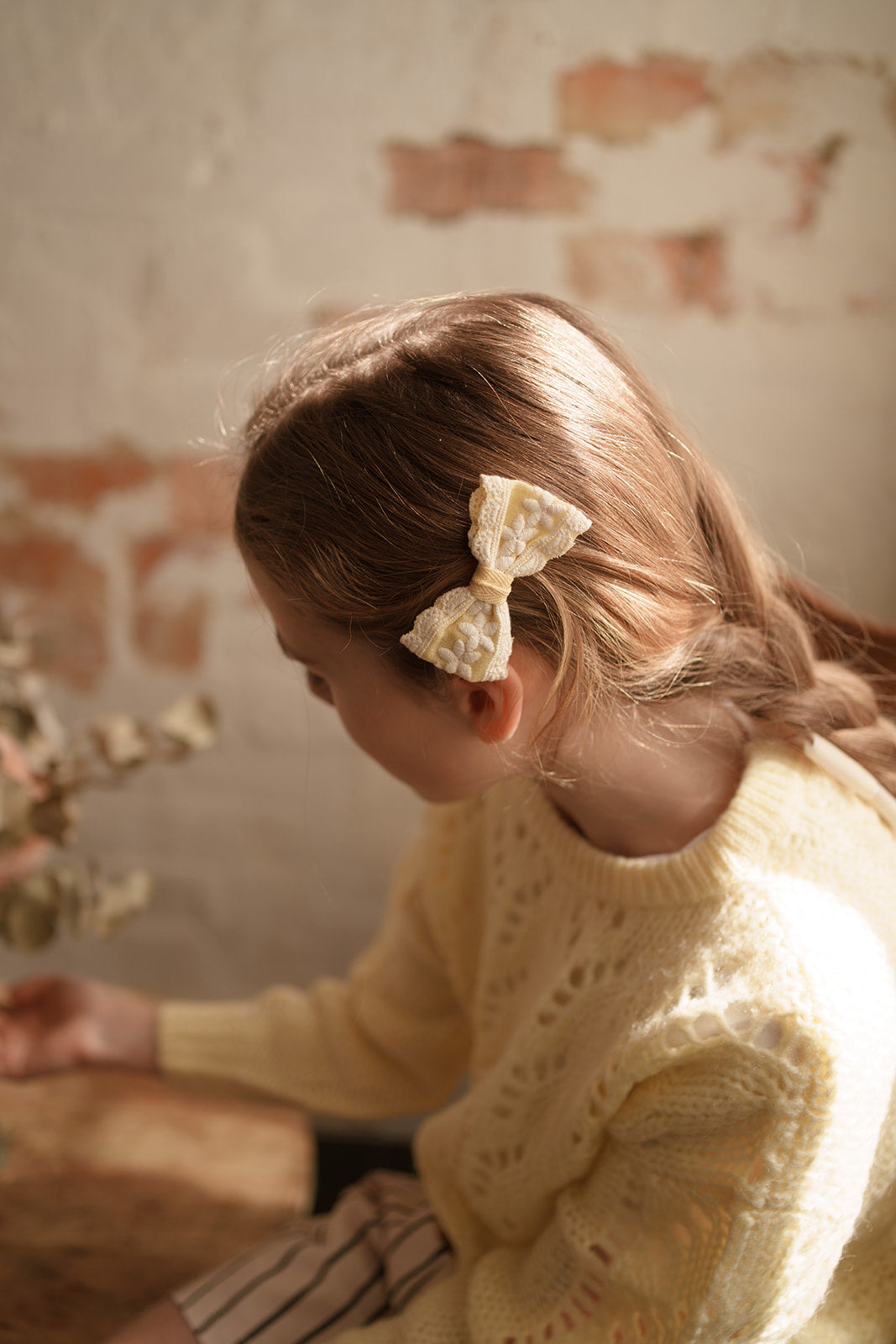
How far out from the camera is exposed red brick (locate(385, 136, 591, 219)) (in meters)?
1.04

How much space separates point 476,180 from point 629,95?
0.18m

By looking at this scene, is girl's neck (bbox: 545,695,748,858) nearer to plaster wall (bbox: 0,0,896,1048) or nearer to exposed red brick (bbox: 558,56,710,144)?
plaster wall (bbox: 0,0,896,1048)

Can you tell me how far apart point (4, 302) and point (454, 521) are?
0.80 m

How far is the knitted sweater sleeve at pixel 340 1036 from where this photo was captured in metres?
0.99

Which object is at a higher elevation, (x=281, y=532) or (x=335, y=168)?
(x=335, y=168)

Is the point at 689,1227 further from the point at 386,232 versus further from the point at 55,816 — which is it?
the point at 386,232

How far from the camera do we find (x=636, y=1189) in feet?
2.20

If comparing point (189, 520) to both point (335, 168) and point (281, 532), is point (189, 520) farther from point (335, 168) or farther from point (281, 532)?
point (281, 532)

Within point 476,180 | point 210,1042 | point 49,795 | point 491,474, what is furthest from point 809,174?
point 210,1042

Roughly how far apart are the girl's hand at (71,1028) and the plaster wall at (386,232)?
1.35ft

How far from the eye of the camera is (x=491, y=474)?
0.58 meters

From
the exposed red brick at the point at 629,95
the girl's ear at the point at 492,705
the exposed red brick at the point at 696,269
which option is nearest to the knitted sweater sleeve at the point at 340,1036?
the girl's ear at the point at 492,705

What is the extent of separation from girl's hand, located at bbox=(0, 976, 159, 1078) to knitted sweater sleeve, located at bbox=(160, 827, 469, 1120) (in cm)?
3

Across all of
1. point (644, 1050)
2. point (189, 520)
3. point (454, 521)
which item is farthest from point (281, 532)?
point (189, 520)
